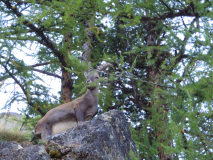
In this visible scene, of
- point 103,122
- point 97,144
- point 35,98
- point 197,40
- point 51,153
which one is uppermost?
point 197,40

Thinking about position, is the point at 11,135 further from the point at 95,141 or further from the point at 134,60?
the point at 134,60

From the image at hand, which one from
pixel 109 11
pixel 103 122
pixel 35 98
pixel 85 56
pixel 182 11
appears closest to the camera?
pixel 103 122

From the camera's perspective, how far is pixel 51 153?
402 centimetres

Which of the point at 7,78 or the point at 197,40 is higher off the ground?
the point at 197,40

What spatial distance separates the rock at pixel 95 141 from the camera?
13.2 feet

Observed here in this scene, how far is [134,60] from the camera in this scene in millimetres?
7566

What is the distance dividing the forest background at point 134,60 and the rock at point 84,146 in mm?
820

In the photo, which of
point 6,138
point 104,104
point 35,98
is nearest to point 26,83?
point 35,98

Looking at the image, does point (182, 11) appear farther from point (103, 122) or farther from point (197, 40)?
point (103, 122)

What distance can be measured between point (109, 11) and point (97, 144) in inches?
170

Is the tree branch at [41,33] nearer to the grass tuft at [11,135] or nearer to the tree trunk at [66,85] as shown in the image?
the tree trunk at [66,85]

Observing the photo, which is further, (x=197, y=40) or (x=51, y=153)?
(x=197, y=40)

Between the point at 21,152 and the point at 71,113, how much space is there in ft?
8.67

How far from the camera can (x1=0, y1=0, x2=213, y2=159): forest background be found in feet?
17.4
